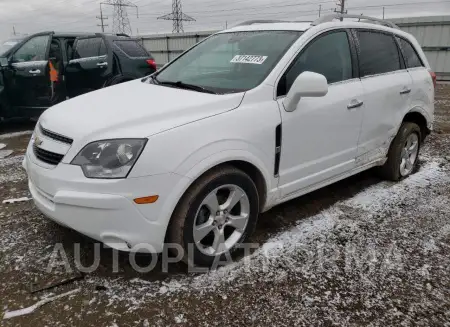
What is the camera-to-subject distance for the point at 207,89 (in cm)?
280

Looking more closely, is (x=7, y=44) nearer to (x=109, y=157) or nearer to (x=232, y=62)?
(x=232, y=62)

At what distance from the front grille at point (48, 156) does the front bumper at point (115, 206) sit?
6cm

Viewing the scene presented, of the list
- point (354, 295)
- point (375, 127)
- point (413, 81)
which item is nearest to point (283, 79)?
point (375, 127)

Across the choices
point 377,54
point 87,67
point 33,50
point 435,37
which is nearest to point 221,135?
point 377,54

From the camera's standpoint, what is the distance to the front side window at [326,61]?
288 cm

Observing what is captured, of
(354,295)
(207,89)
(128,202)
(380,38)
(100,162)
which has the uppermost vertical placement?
(380,38)

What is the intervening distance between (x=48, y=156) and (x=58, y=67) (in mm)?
4513

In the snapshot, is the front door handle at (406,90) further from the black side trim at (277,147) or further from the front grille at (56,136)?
the front grille at (56,136)

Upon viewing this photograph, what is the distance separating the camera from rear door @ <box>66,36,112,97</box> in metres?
6.51

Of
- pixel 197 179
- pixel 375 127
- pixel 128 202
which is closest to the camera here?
pixel 128 202

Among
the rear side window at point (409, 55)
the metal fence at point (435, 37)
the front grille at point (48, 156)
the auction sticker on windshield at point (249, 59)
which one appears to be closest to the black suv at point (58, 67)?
the front grille at point (48, 156)

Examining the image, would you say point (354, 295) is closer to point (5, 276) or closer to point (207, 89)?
point (207, 89)

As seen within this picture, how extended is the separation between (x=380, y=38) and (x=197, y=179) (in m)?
2.58

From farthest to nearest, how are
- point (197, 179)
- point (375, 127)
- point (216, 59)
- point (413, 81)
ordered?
point (413, 81)
point (375, 127)
point (216, 59)
point (197, 179)
